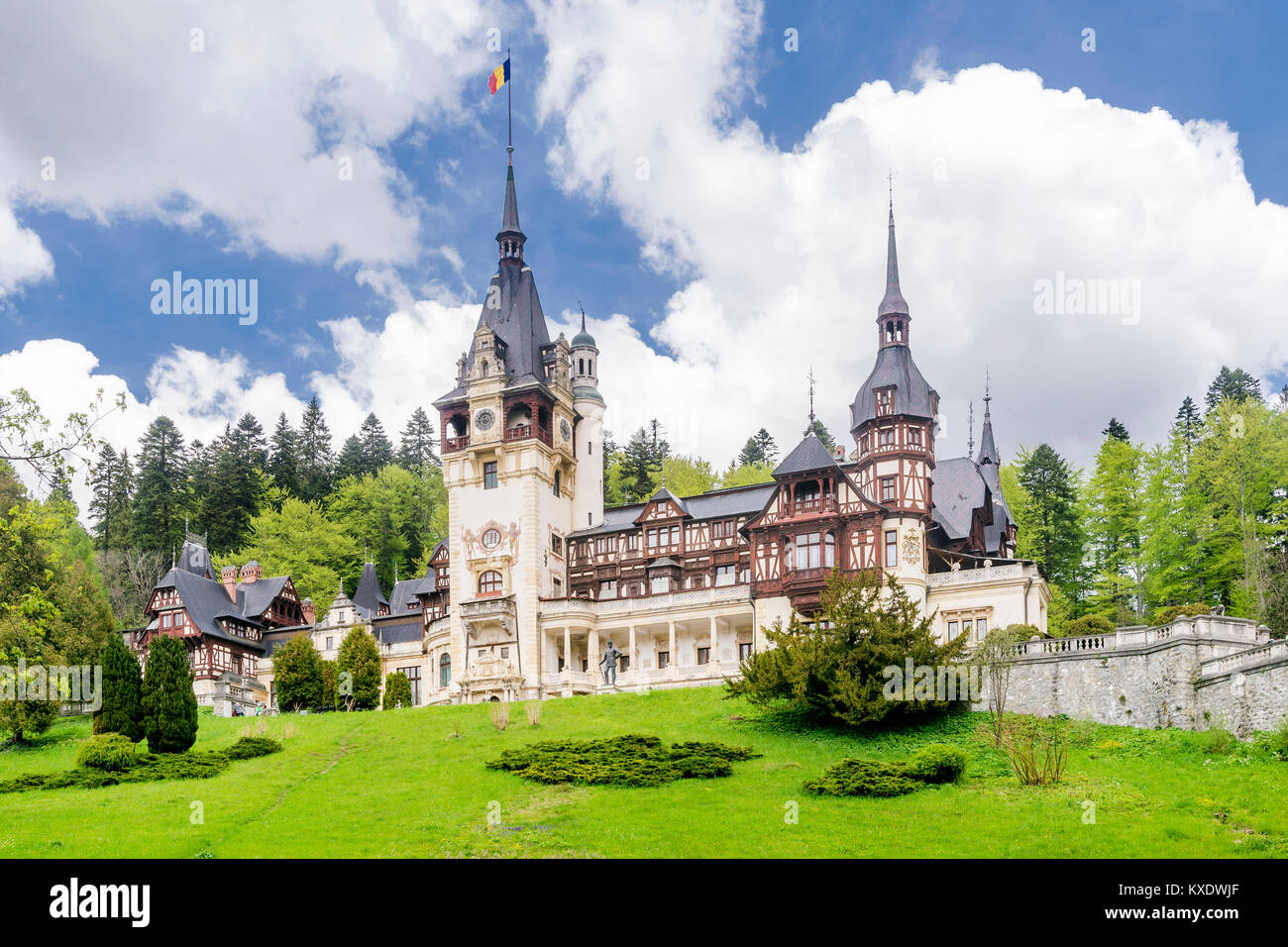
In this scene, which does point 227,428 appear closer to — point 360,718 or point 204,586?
point 204,586

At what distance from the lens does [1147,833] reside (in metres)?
25.5

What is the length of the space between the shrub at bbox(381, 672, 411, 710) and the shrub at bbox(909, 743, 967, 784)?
104 ft

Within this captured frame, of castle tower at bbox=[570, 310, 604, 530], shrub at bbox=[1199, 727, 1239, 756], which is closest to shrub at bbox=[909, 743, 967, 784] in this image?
shrub at bbox=[1199, 727, 1239, 756]

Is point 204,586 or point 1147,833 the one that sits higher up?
point 204,586

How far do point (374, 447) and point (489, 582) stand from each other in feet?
151

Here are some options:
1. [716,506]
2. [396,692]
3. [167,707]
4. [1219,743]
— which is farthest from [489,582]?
[1219,743]

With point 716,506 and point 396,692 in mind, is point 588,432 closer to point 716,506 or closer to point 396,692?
point 716,506

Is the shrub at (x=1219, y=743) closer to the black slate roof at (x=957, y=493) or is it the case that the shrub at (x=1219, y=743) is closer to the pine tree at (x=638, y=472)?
the black slate roof at (x=957, y=493)

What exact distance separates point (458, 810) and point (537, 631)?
31510 millimetres

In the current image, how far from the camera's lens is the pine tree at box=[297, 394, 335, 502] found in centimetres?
9812

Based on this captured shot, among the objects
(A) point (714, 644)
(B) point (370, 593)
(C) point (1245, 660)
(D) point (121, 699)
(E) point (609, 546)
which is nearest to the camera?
(C) point (1245, 660)

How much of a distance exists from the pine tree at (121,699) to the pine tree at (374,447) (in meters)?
61.9

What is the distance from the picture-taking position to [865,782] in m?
30.8
